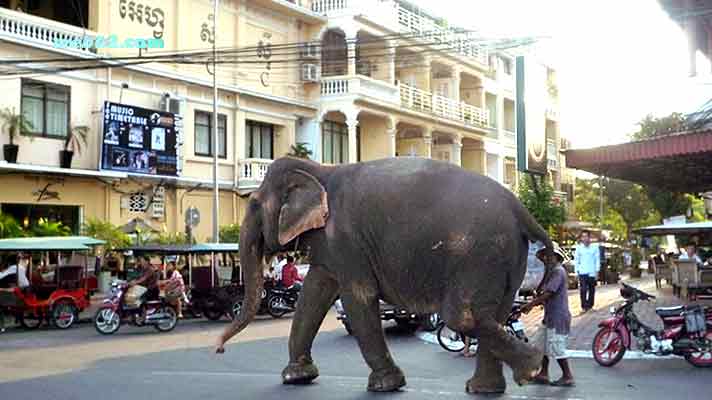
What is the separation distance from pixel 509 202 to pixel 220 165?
70.6 ft

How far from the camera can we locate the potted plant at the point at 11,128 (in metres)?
22.0

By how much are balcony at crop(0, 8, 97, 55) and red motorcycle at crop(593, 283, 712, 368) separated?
17.4 metres

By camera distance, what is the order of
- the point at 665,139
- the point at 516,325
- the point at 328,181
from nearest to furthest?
1. the point at 328,181
2. the point at 516,325
3. the point at 665,139

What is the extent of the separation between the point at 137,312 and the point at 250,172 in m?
13.1

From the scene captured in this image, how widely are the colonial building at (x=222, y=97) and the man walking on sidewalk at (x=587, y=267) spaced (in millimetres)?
5306

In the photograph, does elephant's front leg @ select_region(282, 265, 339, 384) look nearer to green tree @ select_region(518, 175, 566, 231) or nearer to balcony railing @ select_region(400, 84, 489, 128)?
green tree @ select_region(518, 175, 566, 231)

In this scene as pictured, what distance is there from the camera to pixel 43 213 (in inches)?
936

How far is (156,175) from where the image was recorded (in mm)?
25766

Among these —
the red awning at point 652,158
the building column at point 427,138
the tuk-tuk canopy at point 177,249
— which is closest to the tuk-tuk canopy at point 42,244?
the tuk-tuk canopy at point 177,249

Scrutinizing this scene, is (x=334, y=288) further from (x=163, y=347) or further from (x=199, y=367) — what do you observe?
(x=163, y=347)

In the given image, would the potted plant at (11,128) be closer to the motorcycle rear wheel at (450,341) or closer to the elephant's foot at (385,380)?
the motorcycle rear wheel at (450,341)

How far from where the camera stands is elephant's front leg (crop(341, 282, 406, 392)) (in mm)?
8844

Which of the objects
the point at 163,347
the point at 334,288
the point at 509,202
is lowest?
the point at 163,347

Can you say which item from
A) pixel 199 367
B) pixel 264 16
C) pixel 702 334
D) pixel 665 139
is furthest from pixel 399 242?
pixel 264 16
